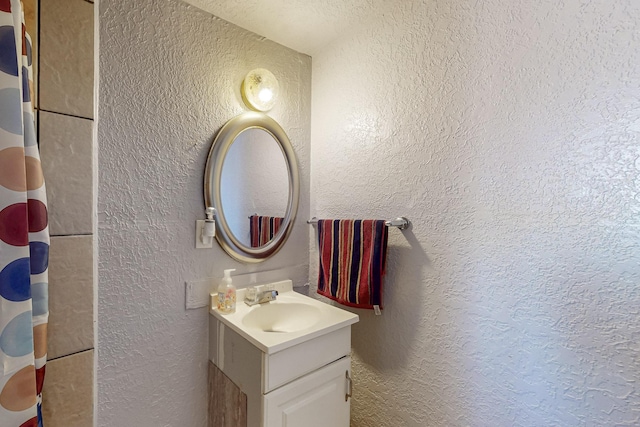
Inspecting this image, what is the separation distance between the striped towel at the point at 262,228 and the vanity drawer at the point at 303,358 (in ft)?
1.80

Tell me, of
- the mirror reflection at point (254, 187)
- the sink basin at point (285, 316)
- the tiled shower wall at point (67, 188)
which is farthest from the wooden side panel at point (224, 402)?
the mirror reflection at point (254, 187)

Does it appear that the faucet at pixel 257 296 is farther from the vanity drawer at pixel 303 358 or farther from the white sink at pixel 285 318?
the vanity drawer at pixel 303 358

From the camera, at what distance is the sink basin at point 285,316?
130 centimetres

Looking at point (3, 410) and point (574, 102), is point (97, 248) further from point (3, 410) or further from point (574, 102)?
point (574, 102)

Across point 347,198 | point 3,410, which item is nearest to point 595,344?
point 347,198

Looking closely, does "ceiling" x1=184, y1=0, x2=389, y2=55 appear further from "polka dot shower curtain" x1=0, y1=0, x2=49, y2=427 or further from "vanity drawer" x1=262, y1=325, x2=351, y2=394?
"vanity drawer" x1=262, y1=325, x2=351, y2=394

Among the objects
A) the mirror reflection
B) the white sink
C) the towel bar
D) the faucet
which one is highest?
the mirror reflection

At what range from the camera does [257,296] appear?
4.27 feet

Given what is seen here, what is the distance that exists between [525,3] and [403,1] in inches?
18.2

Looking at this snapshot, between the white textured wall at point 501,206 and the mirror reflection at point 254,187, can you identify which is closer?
the white textured wall at point 501,206

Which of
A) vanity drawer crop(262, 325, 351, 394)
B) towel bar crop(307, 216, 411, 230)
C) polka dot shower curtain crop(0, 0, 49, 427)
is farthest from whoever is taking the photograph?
towel bar crop(307, 216, 411, 230)

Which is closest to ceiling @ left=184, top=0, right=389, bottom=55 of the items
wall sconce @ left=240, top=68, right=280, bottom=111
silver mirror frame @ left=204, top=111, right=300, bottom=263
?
wall sconce @ left=240, top=68, right=280, bottom=111

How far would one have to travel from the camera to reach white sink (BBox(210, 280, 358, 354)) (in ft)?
3.32

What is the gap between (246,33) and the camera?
1363 mm
